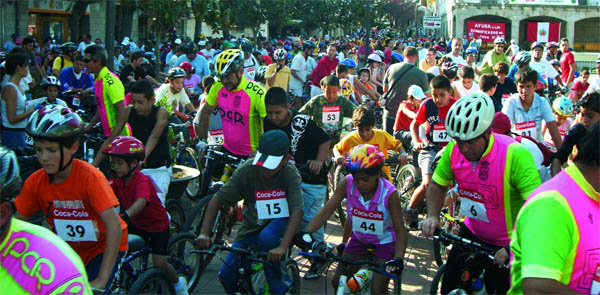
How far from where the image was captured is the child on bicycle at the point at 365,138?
719 cm

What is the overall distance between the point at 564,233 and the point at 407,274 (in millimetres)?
4406

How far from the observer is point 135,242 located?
16.2ft

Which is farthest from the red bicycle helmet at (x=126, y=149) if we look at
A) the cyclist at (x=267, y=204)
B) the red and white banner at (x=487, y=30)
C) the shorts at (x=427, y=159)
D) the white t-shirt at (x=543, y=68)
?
the red and white banner at (x=487, y=30)

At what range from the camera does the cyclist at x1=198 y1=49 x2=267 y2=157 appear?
22.7 feet

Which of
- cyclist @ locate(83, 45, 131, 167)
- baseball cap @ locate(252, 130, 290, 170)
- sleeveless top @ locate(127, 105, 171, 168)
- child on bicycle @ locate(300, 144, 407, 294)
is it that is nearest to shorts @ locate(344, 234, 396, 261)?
child on bicycle @ locate(300, 144, 407, 294)

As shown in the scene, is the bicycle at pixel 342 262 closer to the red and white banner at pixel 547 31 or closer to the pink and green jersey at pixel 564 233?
the pink and green jersey at pixel 564 233

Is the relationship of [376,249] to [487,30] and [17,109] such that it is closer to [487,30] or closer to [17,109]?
[17,109]

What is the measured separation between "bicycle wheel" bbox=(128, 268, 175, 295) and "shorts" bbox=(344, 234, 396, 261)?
1302 millimetres

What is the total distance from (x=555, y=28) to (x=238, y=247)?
62.8 meters

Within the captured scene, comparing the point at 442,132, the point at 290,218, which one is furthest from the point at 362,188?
the point at 442,132

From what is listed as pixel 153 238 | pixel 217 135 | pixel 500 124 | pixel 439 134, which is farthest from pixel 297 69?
pixel 153 238

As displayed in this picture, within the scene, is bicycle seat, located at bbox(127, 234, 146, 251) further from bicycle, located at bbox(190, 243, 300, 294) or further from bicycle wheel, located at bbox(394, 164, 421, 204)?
bicycle wheel, located at bbox(394, 164, 421, 204)

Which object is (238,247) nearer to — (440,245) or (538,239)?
(440,245)

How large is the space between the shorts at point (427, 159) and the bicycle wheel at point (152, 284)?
11.7 ft
